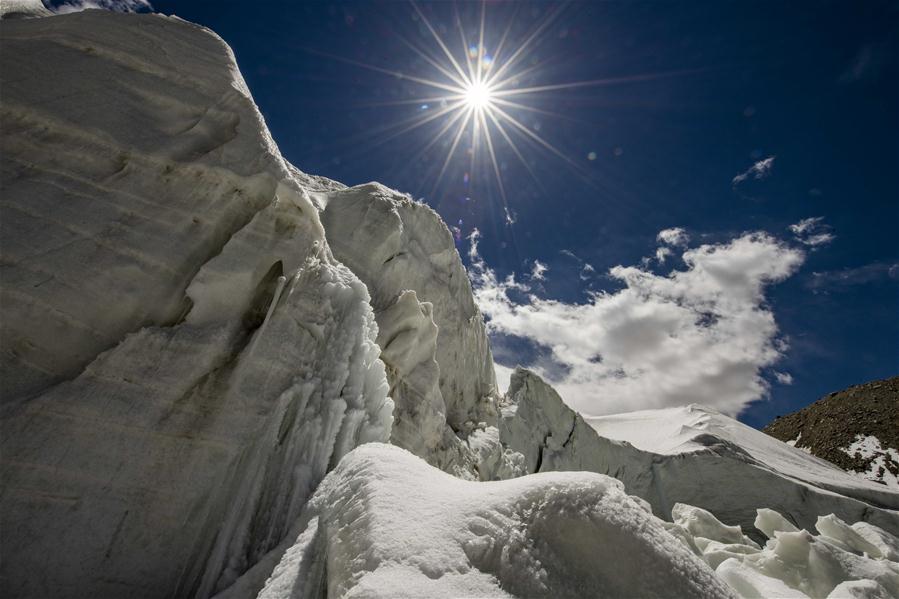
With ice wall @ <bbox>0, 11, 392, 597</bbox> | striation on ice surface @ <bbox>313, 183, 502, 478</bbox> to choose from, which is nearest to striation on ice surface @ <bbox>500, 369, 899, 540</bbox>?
striation on ice surface @ <bbox>313, 183, 502, 478</bbox>

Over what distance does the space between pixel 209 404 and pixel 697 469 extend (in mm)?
28166

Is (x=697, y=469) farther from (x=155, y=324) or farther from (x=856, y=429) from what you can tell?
(x=856, y=429)

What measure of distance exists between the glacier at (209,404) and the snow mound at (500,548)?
2 centimetres

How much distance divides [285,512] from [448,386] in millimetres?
12134

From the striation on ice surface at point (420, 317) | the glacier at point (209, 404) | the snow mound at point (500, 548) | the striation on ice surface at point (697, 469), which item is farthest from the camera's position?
the striation on ice surface at point (697, 469)

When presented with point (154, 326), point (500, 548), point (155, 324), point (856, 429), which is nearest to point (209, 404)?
point (154, 326)

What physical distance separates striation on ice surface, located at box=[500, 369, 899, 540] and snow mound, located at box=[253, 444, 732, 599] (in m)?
18.2

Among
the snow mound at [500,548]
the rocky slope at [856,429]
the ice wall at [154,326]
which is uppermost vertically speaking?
the rocky slope at [856,429]

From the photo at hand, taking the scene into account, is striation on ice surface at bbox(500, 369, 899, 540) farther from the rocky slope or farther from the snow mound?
the snow mound

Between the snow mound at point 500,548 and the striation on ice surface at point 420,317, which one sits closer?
the snow mound at point 500,548

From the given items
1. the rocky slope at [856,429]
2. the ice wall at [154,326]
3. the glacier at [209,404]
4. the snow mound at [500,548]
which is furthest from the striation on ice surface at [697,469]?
the snow mound at [500,548]

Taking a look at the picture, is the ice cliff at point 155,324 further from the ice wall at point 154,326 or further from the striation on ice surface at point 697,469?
the striation on ice surface at point 697,469

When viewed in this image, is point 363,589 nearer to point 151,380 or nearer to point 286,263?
point 151,380

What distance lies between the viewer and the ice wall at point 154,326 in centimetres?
567
